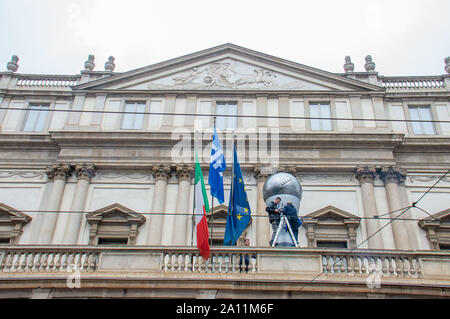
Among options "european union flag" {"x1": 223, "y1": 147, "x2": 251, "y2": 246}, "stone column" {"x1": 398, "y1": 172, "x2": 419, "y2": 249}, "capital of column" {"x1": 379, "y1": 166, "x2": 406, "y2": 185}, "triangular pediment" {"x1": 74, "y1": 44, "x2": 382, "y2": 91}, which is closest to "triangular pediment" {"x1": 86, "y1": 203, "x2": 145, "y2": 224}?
"european union flag" {"x1": 223, "y1": 147, "x2": 251, "y2": 246}

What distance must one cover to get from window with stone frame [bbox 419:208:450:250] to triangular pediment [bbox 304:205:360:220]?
9.76 feet

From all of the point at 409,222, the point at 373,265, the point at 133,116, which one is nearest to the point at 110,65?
the point at 133,116

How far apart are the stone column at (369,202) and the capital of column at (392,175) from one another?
0.40m

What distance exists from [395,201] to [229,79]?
10.3 metres

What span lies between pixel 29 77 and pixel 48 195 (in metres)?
7.96

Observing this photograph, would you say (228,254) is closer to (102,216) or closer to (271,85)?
(102,216)

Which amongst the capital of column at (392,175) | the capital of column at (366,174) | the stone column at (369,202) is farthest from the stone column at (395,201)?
the stone column at (369,202)

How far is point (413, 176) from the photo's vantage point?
21.7 meters

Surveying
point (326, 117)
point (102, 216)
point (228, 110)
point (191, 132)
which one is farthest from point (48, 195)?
point (326, 117)

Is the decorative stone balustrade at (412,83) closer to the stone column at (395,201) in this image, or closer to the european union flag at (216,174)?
the stone column at (395,201)

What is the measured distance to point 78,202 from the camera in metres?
20.8

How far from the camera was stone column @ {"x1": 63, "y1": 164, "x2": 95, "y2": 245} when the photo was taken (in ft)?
64.4

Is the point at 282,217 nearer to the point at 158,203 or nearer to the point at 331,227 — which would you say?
the point at 331,227

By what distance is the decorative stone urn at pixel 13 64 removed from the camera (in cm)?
2623
